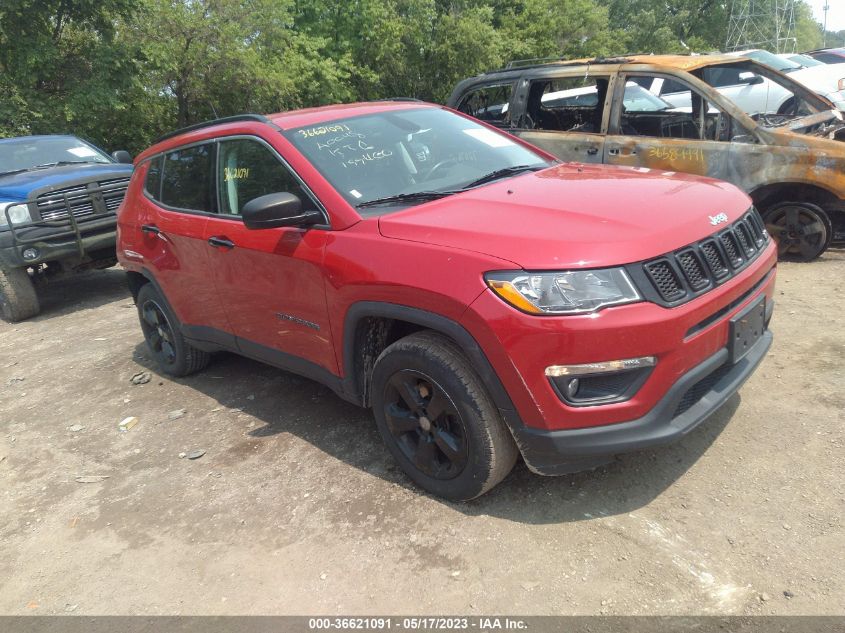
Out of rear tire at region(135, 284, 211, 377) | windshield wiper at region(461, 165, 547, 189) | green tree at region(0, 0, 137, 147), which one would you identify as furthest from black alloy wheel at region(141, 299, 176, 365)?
green tree at region(0, 0, 137, 147)

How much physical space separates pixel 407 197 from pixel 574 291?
1.14 meters

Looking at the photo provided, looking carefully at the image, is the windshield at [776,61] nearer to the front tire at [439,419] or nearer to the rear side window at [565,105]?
the rear side window at [565,105]

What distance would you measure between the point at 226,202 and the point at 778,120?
5127 millimetres

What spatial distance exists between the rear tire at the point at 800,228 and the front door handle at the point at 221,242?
4.66 meters

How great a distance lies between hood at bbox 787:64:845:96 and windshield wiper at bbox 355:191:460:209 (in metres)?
Answer: 9.59

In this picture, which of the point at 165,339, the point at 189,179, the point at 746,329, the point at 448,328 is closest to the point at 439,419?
the point at 448,328

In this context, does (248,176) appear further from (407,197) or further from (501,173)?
(501,173)

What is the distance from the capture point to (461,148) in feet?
12.6

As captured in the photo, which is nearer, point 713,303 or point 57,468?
point 713,303

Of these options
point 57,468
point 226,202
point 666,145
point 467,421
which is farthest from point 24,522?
point 666,145

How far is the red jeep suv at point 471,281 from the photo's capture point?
2518mm

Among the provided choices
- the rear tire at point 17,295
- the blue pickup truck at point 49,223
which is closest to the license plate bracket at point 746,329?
the blue pickup truck at point 49,223

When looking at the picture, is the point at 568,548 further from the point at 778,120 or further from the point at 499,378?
the point at 778,120

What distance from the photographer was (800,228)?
19.2ft
